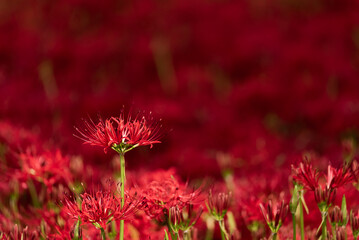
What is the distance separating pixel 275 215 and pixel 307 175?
2.0 inches

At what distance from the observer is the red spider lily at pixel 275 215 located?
1.79 feet

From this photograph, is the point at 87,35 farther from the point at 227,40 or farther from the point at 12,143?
the point at 12,143

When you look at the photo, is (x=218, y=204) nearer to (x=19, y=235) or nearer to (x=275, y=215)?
(x=275, y=215)

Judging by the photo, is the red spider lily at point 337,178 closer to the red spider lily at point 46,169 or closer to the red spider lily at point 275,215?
the red spider lily at point 275,215

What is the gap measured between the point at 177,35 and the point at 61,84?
0.52 m

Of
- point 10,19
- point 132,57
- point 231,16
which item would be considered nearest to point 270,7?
point 231,16

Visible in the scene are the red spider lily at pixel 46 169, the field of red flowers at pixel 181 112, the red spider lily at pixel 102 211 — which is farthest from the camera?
the red spider lily at pixel 46 169

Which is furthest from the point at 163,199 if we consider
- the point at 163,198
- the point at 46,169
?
the point at 46,169

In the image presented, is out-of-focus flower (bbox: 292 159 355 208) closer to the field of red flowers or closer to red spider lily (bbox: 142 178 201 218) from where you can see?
the field of red flowers

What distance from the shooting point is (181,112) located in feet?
4.92

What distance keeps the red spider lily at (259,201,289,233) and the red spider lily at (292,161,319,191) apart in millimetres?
32

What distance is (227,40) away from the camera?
6.34 ft

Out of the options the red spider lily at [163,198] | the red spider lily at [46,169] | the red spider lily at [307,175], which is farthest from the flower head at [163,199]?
the red spider lily at [46,169]

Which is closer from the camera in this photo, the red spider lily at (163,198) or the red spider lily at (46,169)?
the red spider lily at (163,198)
